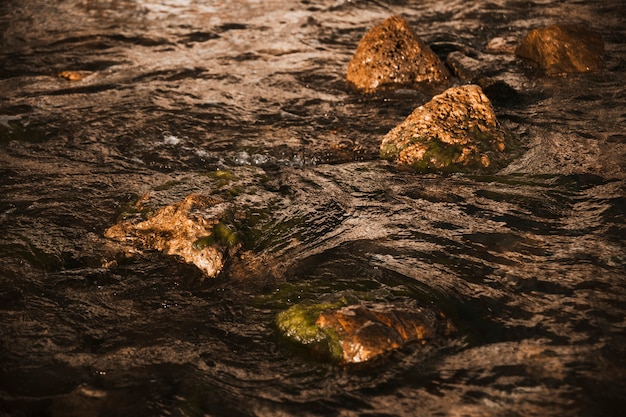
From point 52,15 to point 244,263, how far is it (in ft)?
31.0

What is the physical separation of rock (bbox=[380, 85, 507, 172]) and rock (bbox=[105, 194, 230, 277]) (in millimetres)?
2206

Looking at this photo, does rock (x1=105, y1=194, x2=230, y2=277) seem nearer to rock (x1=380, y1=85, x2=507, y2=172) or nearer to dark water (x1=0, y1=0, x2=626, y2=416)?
dark water (x1=0, y1=0, x2=626, y2=416)

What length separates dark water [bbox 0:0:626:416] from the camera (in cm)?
393

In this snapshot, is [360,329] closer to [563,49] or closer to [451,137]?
[451,137]

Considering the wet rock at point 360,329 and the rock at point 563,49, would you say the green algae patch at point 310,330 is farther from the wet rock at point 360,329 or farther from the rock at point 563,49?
the rock at point 563,49

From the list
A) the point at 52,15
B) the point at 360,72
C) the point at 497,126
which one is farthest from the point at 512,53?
the point at 52,15

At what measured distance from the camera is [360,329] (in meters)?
4.11

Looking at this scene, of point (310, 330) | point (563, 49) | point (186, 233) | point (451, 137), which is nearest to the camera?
point (310, 330)

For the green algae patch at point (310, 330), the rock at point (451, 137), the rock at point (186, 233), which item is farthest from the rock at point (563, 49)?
the green algae patch at point (310, 330)

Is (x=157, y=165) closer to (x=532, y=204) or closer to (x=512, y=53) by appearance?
(x=532, y=204)

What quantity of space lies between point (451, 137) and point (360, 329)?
305 cm

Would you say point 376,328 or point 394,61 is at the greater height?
point 394,61

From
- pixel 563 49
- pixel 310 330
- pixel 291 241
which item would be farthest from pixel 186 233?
pixel 563 49

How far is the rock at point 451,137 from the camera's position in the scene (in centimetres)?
646
